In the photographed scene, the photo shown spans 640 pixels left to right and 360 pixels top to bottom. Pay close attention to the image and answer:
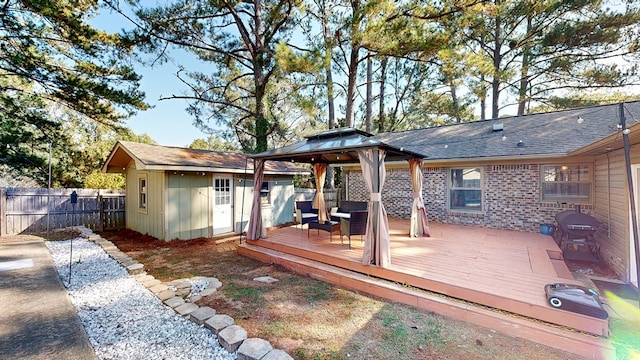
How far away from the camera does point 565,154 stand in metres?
6.47

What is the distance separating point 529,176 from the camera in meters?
7.65

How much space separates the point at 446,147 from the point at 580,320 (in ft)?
24.2

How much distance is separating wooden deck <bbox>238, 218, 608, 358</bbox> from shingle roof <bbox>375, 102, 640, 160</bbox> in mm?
2558

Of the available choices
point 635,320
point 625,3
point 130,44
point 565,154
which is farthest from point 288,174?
point 625,3

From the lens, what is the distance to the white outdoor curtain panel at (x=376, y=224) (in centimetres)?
459

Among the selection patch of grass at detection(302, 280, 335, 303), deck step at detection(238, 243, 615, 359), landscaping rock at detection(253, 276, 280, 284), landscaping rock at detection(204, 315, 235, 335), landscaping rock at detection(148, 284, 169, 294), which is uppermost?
landscaping rock at detection(204, 315, 235, 335)

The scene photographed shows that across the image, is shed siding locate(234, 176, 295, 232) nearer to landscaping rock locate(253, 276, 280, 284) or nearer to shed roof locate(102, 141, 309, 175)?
shed roof locate(102, 141, 309, 175)

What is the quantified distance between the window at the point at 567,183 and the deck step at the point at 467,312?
5941 millimetres

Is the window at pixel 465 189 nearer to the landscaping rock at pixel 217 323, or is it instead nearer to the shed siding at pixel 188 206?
the landscaping rock at pixel 217 323

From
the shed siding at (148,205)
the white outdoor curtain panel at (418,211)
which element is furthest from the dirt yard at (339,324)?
the white outdoor curtain panel at (418,211)

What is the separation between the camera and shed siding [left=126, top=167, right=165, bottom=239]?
308 inches

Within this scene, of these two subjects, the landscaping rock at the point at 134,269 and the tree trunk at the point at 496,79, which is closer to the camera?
the landscaping rock at the point at 134,269

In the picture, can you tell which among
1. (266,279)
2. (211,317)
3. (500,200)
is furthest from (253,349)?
(500,200)

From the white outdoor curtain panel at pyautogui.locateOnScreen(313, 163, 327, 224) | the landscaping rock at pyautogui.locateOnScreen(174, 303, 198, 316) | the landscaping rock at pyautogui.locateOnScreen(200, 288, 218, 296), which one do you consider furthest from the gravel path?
the white outdoor curtain panel at pyautogui.locateOnScreen(313, 163, 327, 224)
